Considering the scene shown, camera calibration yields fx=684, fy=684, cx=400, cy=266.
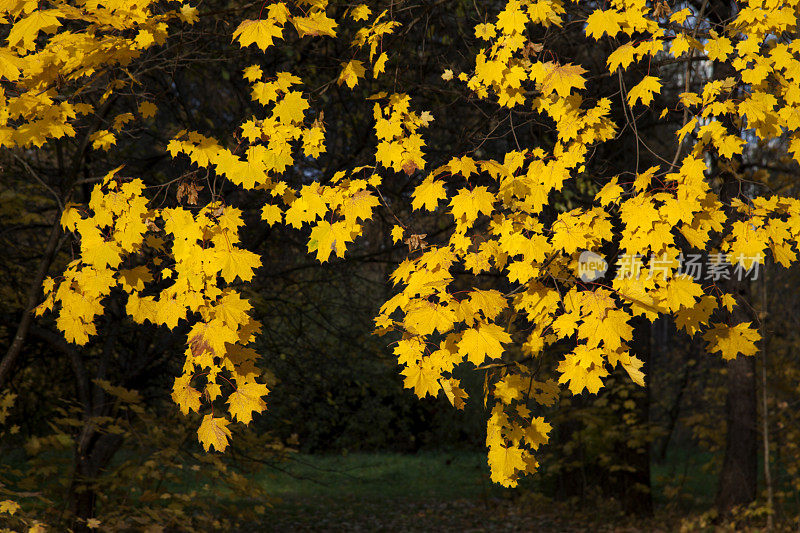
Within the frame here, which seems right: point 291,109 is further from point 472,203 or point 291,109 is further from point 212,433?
point 212,433

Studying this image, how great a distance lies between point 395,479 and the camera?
14109 mm

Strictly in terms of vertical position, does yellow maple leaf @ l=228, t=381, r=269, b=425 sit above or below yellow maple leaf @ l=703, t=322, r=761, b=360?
below

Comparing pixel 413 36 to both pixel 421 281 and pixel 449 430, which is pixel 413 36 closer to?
pixel 421 281

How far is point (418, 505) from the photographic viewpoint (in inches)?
454

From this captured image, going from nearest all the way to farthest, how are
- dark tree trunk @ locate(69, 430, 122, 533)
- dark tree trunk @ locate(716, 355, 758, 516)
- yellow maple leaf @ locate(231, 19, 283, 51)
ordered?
yellow maple leaf @ locate(231, 19, 283, 51), dark tree trunk @ locate(69, 430, 122, 533), dark tree trunk @ locate(716, 355, 758, 516)

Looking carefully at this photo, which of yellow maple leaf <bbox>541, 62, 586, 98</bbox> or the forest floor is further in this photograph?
the forest floor

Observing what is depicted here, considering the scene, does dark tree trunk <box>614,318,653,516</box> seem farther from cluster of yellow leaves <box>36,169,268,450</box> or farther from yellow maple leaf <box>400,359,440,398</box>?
cluster of yellow leaves <box>36,169,268,450</box>

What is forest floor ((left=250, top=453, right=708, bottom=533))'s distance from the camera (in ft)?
30.3

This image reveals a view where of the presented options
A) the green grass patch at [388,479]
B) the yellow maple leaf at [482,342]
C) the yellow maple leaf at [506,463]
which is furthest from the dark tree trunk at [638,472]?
the yellow maple leaf at [482,342]

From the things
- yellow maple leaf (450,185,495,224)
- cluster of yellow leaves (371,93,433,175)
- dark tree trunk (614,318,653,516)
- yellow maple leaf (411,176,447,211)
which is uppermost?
cluster of yellow leaves (371,93,433,175)

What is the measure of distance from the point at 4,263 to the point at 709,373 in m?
13.7

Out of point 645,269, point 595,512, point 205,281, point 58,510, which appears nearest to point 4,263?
point 58,510

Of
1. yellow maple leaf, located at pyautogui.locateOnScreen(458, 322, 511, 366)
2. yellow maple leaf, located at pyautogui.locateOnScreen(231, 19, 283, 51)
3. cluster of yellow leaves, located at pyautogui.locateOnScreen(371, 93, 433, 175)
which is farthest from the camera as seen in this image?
cluster of yellow leaves, located at pyautogui.locateOnScreen(371, 93, 433, 175)

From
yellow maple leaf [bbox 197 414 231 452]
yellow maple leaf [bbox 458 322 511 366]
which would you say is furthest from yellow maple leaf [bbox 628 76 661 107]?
yellow maple leaf [bbox 197 414 231 452]
